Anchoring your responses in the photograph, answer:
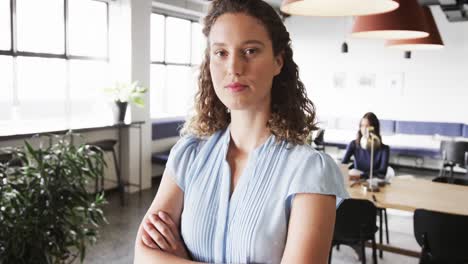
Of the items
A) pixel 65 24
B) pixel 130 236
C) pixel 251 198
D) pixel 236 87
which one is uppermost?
pixel 65 24

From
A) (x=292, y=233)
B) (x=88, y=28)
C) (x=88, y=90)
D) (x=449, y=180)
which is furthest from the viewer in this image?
(x=88, y=90)

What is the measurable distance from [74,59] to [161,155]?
2.09 metres

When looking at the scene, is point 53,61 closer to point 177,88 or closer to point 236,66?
point 177,88

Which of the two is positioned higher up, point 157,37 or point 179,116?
point 157,37

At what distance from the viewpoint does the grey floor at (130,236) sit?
4.32 m

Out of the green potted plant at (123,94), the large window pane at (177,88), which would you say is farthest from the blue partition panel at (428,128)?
the green potted plant at (123,94)

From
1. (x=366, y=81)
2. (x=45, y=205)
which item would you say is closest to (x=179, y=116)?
(x=366, y=81)

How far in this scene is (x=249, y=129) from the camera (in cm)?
134

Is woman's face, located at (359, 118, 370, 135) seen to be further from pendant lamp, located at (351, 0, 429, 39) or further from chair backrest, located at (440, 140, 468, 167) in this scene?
chair backrest, located at (440, 140, 468, 167)

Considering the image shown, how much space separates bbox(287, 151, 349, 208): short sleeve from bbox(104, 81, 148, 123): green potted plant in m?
5.25

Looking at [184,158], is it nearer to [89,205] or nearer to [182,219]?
[182,219]

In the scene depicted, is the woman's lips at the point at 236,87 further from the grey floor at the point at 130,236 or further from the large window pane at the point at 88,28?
the large window pane at the point at 88,28

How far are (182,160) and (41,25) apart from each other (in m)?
5.36

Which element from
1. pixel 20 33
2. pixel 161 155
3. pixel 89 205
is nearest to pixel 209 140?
pixel 89 205
